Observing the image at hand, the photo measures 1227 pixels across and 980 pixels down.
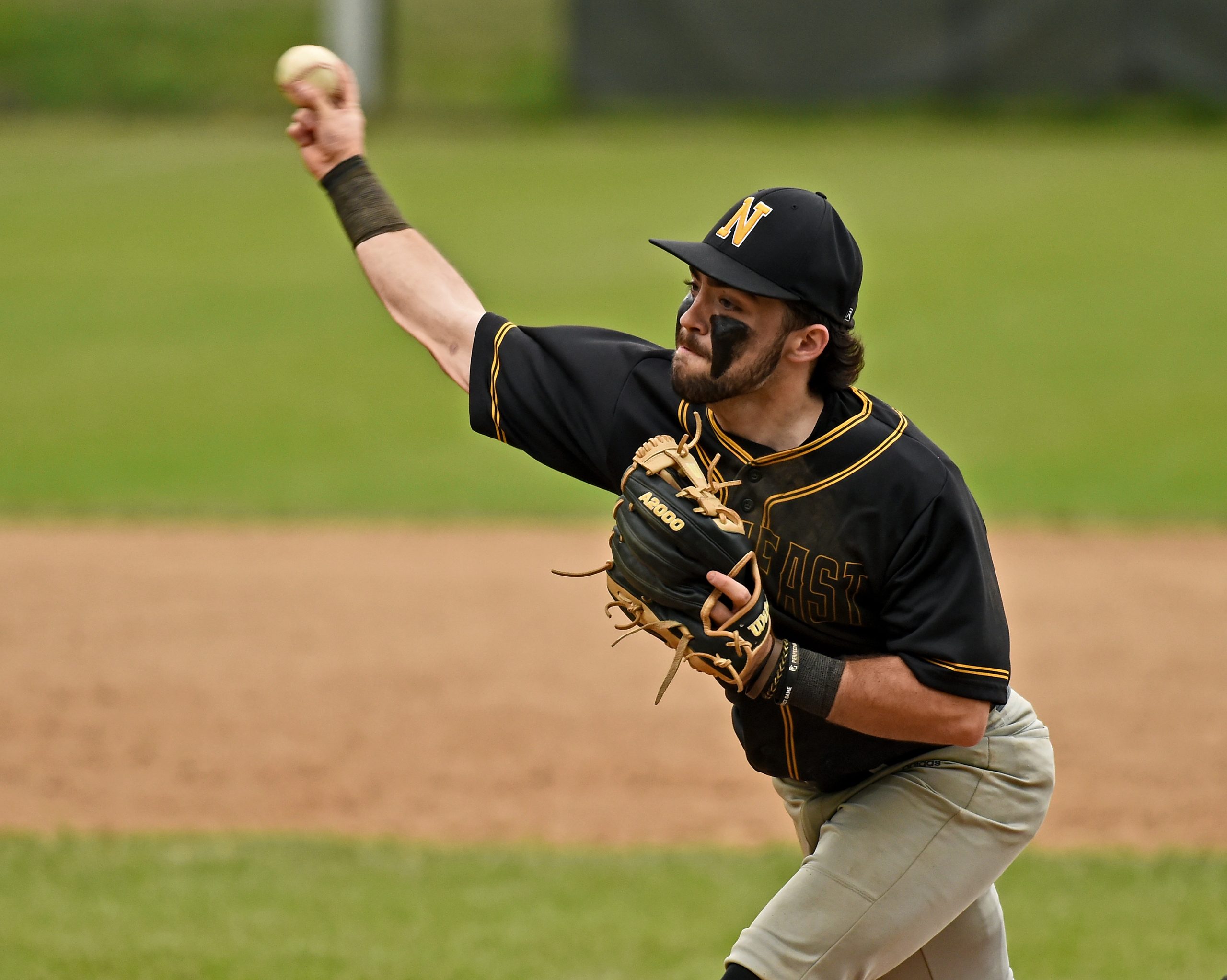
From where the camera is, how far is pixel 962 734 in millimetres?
3150

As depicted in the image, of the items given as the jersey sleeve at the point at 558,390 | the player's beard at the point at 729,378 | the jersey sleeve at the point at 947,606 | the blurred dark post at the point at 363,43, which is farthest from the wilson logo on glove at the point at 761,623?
the blurred dark post at the point at 363,43

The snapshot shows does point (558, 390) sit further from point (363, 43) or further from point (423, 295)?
point (363, 43)

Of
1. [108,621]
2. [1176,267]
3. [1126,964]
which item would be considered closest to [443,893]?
[1126,964]

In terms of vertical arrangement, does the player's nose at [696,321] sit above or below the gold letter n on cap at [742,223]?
below

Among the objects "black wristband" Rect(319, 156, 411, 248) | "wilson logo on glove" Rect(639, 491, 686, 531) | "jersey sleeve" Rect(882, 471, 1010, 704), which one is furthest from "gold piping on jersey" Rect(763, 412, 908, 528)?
"black wristband" Rect(319, 156, 411, 248)

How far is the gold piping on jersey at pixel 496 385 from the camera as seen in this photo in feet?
11.7

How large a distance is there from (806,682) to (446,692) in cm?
462

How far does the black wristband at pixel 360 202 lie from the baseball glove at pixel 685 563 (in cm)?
94

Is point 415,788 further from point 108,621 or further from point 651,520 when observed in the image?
point 651,520

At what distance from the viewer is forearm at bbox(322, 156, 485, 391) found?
3619mm

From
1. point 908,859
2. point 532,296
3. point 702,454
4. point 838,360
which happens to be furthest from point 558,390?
point 532,296

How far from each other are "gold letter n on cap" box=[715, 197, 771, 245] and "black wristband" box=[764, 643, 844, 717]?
0.81 m

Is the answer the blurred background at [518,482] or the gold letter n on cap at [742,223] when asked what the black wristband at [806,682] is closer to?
the gold letter n on cap at [742,223]

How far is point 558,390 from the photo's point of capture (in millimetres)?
3520
